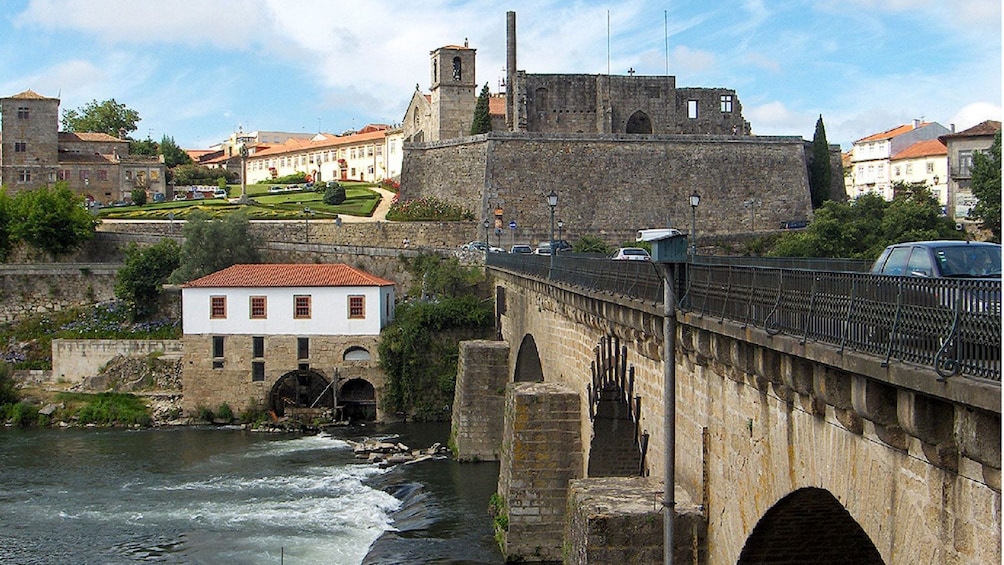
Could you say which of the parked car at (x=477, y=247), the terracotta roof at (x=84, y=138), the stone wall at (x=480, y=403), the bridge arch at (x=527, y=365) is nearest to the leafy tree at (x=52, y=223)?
the parked car at (x=477, y=247)

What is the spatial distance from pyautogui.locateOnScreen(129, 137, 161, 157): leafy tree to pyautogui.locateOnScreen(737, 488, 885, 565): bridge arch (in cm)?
10781

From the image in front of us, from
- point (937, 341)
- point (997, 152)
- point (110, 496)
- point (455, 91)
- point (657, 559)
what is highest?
point (455, 91)

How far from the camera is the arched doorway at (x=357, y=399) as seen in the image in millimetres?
45281

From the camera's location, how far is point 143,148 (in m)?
114

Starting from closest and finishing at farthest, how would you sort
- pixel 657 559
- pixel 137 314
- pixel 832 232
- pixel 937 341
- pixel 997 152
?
pixel 937 341 < pixel 657 559 < pixel 832 232 < pixel 997 152 < pixel 137 314

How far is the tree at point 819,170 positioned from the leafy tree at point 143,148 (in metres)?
69.0

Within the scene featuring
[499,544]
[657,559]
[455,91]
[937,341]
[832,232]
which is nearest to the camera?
[937,341]

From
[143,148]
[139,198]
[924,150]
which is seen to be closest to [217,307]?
[139,198]

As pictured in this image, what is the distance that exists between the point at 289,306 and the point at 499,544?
2315cm

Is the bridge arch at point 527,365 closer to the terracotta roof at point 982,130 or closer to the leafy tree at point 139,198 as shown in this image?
the terracotta roof at point 982,130

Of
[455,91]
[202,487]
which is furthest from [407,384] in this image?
[455,91]

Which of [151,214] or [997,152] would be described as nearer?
[997,152]

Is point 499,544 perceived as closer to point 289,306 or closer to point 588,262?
point 588,262

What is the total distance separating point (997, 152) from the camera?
162ft
